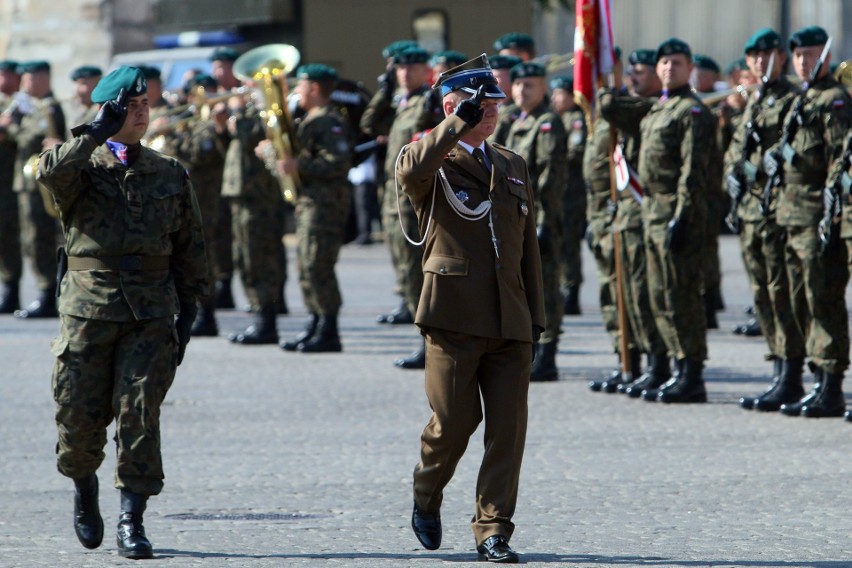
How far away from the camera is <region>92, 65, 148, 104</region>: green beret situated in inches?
284

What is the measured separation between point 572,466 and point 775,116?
2.75 meters

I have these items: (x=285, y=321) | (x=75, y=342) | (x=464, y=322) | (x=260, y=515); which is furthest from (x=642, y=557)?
(x=285, y=321)

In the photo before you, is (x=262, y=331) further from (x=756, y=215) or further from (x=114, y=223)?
(x=114, y=223)

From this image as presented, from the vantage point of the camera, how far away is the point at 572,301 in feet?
56.2

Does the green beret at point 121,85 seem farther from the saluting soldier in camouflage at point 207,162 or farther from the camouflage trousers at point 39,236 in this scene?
the camouflage trousers at point 39,236

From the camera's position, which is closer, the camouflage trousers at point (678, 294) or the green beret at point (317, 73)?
the camouflage trousers at point (678, 294)

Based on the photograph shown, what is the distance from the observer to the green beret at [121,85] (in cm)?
721

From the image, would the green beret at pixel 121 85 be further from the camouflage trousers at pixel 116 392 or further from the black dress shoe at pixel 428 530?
the black dress shoe at pixel 428 530

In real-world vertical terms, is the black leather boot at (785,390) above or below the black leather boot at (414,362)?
above

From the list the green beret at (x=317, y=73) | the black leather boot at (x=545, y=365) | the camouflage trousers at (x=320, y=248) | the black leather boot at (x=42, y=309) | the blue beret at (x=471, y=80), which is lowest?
the black leather boot at (x=42, y=309)

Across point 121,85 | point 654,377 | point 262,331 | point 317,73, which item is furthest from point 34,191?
point 121,85

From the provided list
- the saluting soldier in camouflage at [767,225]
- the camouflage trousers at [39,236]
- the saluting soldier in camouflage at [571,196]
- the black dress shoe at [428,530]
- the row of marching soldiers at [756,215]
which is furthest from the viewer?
the camouflage trousers at [39,236]

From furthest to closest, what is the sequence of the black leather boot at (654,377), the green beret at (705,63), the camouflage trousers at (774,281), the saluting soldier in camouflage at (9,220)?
1. the saluting soldier in camouflage at (9,220)
2. the green beret at (705,63)
3. the black leather boot at (654,377)
4. the camouflage trousers at (774,281)

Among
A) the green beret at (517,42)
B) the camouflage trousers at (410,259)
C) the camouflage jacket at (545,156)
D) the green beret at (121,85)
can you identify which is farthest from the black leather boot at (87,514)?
the green beret at (517,42)
